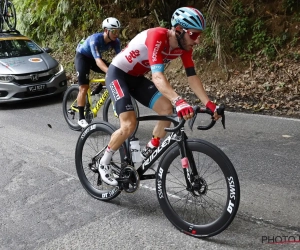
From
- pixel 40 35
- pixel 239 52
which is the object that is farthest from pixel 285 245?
pixel 40 35

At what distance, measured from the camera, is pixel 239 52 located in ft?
34.4

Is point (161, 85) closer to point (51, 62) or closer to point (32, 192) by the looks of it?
point (32, 192)

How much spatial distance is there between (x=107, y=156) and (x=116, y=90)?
755 millimetres

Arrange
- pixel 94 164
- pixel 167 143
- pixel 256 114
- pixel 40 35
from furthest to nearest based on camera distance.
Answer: pixel 40 35 < pixel 256 114 < pixel 94 164 < pixel 167 143

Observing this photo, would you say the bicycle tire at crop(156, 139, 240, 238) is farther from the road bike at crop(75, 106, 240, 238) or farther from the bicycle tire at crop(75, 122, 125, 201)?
the bicycle tire at crop(75, 122, 125, 201)

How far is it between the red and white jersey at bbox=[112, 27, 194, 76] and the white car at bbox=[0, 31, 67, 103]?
6058 millimetres

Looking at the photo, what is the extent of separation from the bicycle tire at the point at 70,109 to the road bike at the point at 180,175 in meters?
3.10

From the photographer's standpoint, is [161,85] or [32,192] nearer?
[161,85]

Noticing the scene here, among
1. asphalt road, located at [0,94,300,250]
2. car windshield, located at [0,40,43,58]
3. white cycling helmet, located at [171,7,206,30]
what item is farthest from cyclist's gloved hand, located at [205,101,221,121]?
car windshield, located at [0,40,43,58]

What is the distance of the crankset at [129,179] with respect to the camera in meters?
4.21

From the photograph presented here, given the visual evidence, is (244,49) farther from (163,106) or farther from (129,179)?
(129,179)

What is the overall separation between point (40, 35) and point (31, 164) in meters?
11.8

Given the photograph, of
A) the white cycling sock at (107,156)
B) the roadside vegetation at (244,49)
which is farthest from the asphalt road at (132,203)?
the roadside vegetation at (244,49)

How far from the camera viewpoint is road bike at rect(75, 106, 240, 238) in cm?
351
